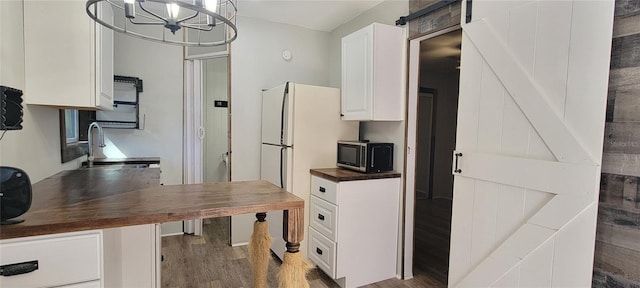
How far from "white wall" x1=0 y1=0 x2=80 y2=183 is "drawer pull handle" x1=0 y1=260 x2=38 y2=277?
0.58m

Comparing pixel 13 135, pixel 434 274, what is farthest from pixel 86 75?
pixel 434 274

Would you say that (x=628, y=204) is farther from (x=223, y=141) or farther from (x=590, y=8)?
(x=223, y=141)

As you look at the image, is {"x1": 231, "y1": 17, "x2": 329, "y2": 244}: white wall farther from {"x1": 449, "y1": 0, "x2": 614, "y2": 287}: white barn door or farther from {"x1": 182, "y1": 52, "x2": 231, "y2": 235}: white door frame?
{"x1": 449, "y1": 0, "x2": 614, "y2": 287}: white barn door

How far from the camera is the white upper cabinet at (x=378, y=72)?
2492mm

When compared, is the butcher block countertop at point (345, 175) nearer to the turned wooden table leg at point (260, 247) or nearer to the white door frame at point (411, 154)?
the white door frame at point (411, 154)

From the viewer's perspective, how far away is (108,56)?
206cm

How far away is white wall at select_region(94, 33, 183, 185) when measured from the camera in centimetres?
320

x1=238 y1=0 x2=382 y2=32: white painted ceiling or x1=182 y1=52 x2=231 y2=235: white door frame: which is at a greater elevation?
x1=238 y1=0 x2=382 y2=32: white painted ceiling

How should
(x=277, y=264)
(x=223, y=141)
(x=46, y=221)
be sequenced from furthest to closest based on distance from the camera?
(x=223, y=141)
(x=277, y=264)
(x=46, y=221)

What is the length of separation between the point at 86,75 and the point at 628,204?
2725 millimetres

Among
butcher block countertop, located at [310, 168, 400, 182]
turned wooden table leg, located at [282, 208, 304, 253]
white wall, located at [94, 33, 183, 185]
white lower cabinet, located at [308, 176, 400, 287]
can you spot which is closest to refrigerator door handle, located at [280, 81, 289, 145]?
butcher block countertop, located at [310, 168, 400, 182]

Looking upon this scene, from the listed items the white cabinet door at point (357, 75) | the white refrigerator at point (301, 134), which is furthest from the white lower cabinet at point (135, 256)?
the white cabinet door at point (357, 75)

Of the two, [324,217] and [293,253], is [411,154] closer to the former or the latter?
[324,217]

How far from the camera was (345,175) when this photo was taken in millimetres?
2473
